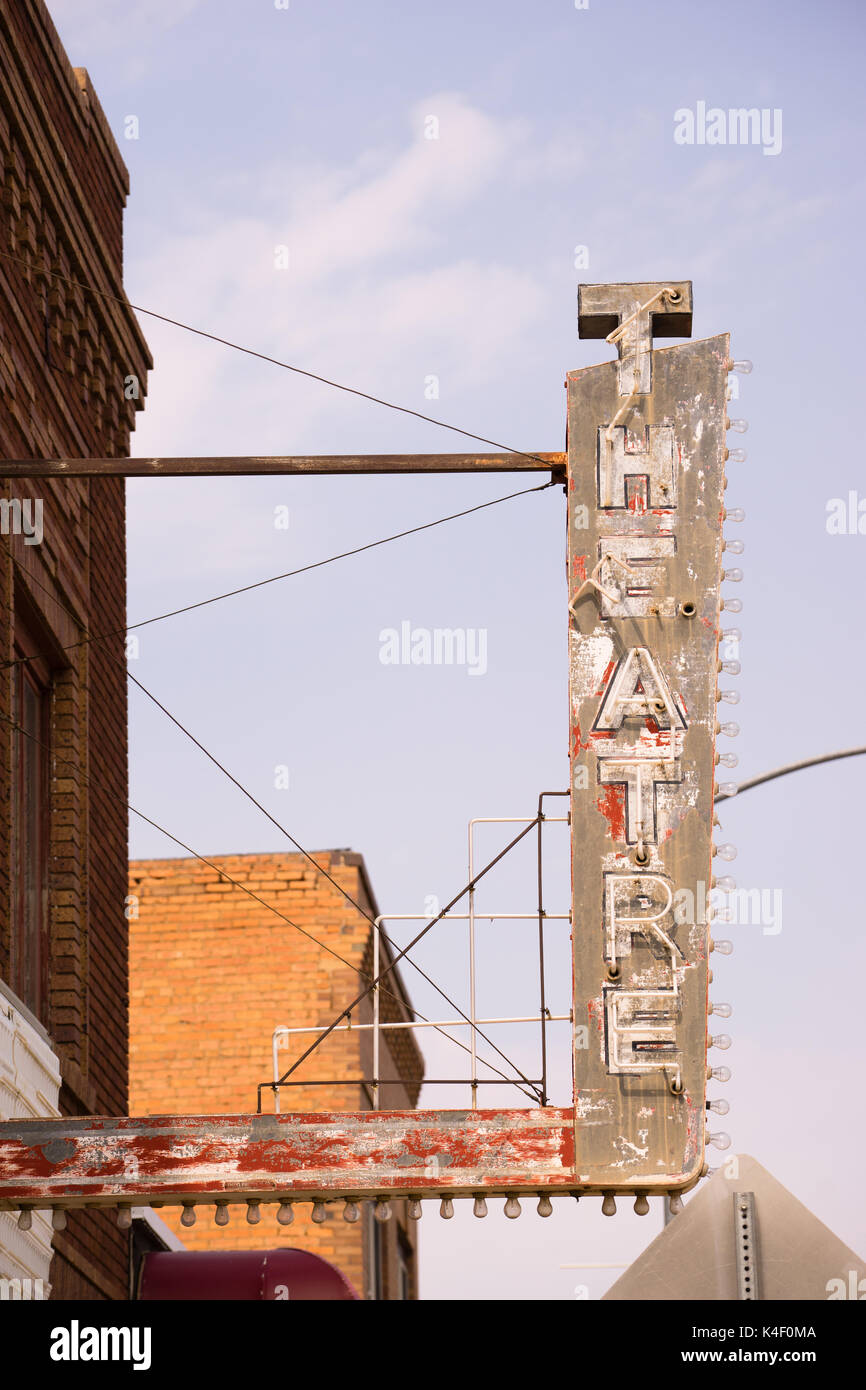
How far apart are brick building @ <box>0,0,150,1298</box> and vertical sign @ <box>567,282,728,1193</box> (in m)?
3.17

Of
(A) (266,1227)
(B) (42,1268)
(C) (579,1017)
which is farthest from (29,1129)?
(A) (266,1227)

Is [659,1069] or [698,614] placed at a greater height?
[698,614]

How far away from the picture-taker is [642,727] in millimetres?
8445

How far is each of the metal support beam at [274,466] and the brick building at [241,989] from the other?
12802mm

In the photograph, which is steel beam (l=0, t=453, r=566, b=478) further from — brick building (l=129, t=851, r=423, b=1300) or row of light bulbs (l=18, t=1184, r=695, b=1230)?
brick building (l=129, t=851, r=423, b=1300)

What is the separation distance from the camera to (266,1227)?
20672 millimetres

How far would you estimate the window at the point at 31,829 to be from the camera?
11.3 metres

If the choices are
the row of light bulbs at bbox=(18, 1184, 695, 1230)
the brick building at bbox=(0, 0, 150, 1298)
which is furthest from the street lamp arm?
the row of light bulbs at bbox=(18, 1184, 695, 1230)

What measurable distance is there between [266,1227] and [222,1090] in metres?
1.57

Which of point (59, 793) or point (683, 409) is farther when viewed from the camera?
point (59, 793)

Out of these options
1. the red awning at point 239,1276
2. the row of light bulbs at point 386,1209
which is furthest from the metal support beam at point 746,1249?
the red awning at point 239,1276

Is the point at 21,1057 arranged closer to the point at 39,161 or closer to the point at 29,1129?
the point at 29,1129

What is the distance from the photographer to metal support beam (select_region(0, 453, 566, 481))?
850 centimetres
